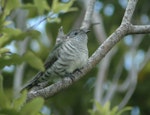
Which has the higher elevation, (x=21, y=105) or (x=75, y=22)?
(x=21, y=105)

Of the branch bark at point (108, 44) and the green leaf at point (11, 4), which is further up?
the green leaf at point (11, 4)

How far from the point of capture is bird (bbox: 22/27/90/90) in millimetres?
4328

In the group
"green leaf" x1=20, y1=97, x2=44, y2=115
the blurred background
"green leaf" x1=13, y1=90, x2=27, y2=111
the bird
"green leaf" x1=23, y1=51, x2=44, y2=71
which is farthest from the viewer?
the blurred background

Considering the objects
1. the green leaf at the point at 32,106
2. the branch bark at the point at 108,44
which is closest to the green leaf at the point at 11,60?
the green leaf at the point at 32,106

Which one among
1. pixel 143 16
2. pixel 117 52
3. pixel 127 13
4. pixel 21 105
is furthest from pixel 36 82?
pixel 143 16

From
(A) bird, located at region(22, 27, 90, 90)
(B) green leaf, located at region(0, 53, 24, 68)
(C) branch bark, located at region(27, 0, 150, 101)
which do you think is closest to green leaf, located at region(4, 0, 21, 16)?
(B) green leaf, located at region(0, 53, 24, 68)

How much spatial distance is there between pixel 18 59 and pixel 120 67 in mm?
5179

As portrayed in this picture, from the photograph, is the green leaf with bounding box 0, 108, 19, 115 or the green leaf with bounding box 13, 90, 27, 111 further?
the green leaf with bounding box 13, 90, 27, 111

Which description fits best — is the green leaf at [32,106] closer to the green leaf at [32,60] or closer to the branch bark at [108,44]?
the green leaf at [32,60]

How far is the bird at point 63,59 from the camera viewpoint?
4328 millimetres

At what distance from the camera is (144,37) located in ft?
26.0

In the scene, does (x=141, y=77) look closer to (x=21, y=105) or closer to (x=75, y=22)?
(x=75, y=22)

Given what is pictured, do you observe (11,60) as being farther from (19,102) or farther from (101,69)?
(101,69)

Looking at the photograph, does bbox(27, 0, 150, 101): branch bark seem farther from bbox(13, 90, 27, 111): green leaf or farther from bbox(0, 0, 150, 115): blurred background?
bbox(0, 0, 150, 115): blurred background
